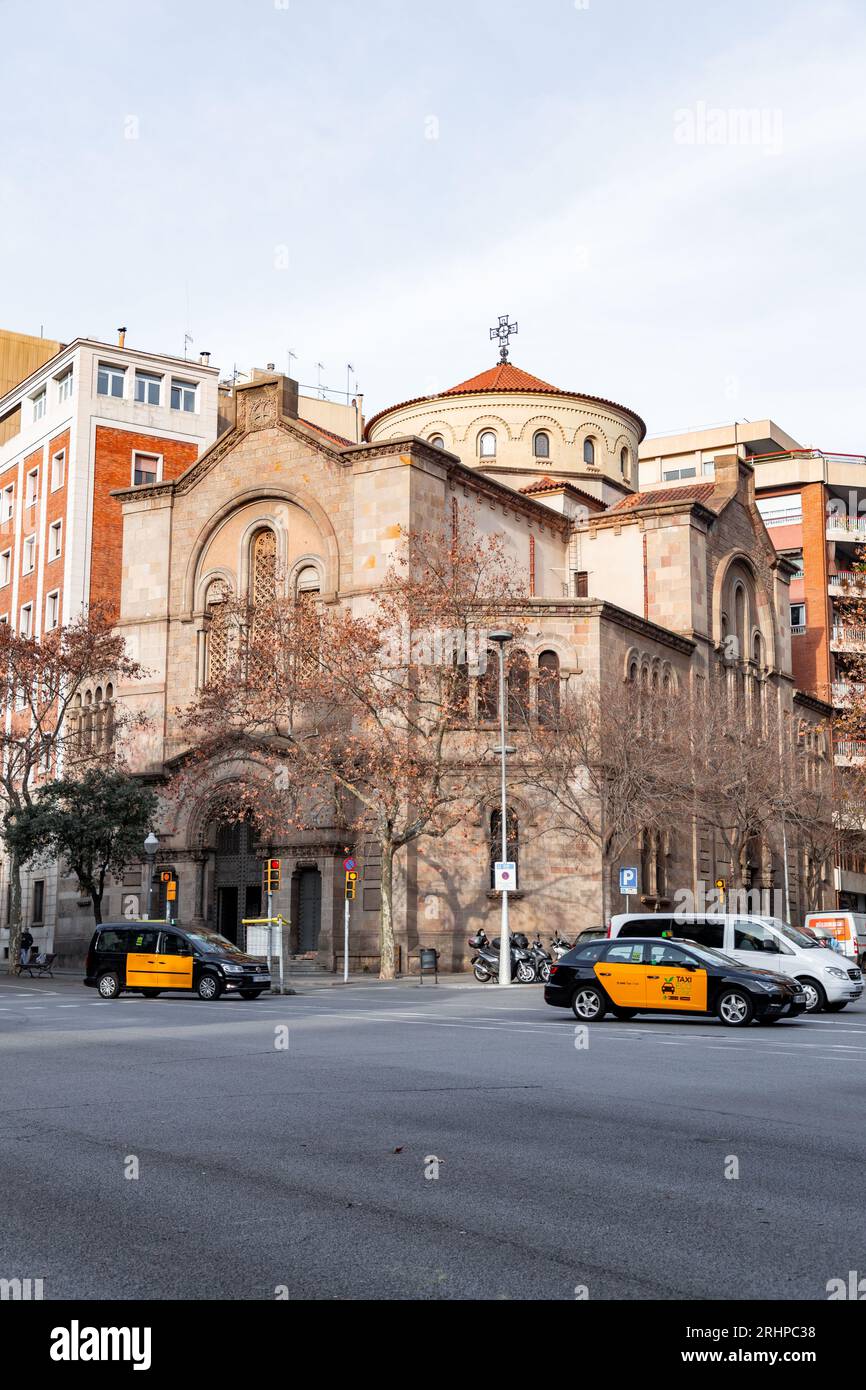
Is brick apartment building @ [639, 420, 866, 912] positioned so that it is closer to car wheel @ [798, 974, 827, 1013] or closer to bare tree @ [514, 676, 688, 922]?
bare tree @ [514, 676, 688, 922]

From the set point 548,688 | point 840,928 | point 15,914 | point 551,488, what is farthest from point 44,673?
point 840,928

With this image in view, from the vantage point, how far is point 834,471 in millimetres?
75812

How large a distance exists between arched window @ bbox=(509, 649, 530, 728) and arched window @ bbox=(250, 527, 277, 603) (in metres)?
9.02

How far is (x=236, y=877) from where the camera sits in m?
46.1

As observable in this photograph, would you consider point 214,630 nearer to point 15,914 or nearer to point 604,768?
point 15,914

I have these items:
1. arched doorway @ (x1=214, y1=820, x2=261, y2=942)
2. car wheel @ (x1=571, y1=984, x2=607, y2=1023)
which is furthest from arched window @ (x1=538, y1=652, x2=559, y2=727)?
car wheel @ (x1=571, y1=984, x2=607, y2=1023)

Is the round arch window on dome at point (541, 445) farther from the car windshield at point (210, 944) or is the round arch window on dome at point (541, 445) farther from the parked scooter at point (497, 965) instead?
the car windshield at point (210, 944)

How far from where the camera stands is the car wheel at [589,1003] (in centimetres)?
2234

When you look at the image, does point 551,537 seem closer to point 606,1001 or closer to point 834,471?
point 834,471

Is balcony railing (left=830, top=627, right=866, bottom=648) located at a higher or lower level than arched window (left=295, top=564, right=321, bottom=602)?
higher

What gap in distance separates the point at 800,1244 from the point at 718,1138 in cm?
323

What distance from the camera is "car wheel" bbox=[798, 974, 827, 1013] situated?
25.2m

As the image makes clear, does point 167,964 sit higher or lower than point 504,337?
lower

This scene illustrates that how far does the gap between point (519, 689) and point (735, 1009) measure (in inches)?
888
